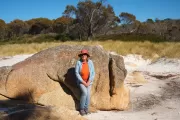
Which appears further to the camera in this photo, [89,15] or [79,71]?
[89,15]

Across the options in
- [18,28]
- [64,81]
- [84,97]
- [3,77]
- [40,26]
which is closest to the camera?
[84,97]

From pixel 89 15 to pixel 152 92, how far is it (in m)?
31.6

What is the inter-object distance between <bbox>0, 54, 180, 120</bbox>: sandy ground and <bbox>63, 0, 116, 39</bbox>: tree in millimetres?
24191

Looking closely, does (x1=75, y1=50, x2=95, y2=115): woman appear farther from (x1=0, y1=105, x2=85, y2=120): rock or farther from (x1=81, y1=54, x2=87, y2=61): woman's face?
(x1=0, y1=105, x2=85, y2=120): rock

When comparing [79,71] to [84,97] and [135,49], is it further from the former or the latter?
[135,49]

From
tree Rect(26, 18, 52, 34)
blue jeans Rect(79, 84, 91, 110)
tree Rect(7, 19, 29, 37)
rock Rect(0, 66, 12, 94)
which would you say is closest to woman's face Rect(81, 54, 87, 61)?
blue jeans Rect(79, 84, 91, 110)

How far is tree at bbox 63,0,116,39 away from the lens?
41.1m

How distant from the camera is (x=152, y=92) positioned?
10852mm

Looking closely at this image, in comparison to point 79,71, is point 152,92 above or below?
below

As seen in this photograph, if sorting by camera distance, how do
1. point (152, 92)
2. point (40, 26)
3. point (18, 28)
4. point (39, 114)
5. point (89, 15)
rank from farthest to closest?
point (18, 28) → point (40, 26) → point (89, 15) → point (152, 92) → point (39, 114)

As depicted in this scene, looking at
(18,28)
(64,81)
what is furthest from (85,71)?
(18,28)

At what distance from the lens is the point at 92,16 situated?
136 feet

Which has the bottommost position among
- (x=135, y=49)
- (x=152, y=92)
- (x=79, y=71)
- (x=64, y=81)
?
(x=152, y=92)

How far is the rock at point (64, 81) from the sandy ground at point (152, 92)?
514 mm
